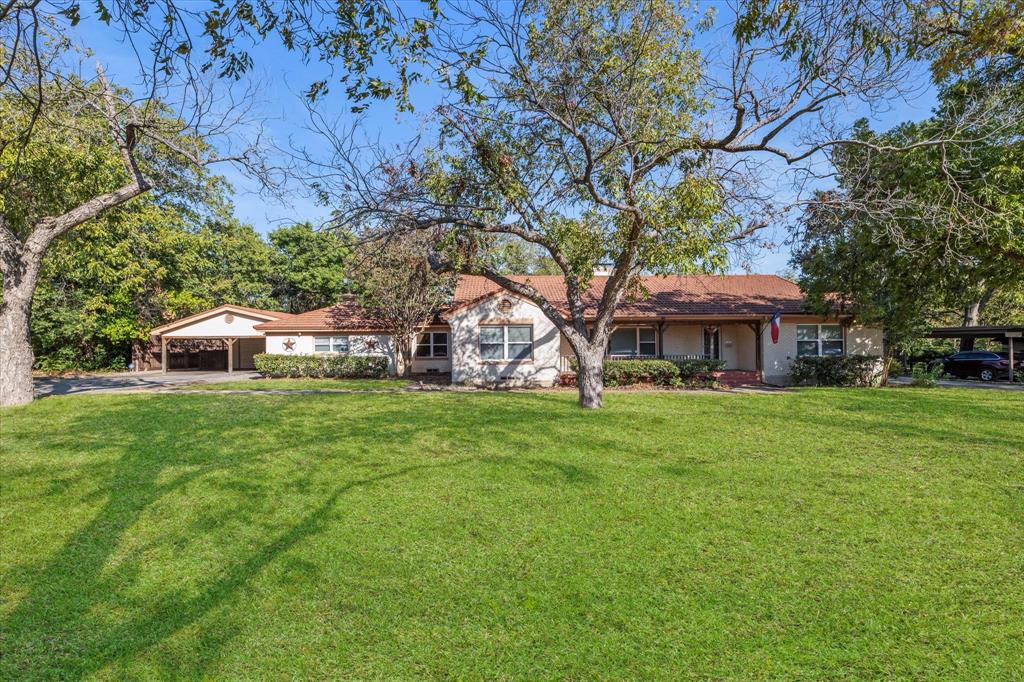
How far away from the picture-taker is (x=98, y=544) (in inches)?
188

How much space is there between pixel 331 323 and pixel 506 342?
9300mm

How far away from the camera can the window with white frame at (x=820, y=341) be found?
1952 cm

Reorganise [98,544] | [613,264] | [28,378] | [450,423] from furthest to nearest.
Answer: [28,378] → [613,264] → [450,423] → [98,544]

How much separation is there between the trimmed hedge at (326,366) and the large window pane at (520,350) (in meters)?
6.36

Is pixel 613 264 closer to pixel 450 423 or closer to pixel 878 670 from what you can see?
pixel 450 423

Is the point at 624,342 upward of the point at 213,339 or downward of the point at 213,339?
downward

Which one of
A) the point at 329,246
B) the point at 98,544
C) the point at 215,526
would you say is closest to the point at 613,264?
the point at 215,526

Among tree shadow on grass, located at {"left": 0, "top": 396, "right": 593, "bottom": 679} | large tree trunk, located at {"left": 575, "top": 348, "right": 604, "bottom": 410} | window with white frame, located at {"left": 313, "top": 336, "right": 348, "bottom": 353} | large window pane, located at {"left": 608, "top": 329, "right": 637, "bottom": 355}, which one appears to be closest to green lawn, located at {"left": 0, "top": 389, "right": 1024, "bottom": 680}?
tree shadow on grass, located at {"left": 0, "top": 396, "right": 593, "bottom": 679}

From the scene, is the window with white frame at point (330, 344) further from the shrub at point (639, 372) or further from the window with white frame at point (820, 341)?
the window with white frame at point (820, 341)

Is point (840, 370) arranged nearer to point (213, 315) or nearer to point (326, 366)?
point (326, 366)

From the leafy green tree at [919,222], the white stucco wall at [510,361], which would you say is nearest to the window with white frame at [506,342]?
the white stucco wall at [510,361]

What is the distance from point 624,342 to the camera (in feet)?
A: 70.5

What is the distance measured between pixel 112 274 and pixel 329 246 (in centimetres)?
1390

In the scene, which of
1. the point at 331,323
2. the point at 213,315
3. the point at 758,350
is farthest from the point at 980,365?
the point at 213,315
